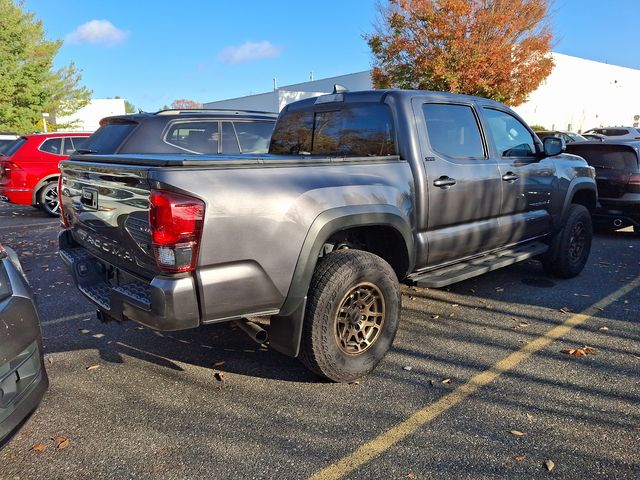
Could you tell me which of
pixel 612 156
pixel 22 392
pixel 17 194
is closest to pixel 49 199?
pixel 17 194

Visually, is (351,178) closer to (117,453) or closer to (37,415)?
(117,453)

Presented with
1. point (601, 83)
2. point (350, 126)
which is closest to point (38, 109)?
point (350, 126)

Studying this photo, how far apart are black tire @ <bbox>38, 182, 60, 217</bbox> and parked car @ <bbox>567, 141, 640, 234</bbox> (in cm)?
1061

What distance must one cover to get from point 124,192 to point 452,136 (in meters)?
2.73

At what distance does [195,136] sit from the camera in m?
6.54

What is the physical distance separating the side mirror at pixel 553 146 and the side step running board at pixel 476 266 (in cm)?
95

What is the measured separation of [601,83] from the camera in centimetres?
3619

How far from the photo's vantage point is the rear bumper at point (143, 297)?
2490 mm

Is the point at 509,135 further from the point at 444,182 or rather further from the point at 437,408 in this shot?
the point at 437,408

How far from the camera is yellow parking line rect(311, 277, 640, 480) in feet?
8.02

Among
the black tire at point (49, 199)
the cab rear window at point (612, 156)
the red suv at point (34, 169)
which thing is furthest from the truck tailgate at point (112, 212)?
the black tire at point (49, 199)

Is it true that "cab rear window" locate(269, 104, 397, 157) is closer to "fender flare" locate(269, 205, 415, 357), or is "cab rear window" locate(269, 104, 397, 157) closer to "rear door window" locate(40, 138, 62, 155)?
"fender flare" locate(269, 205, 415, 357)

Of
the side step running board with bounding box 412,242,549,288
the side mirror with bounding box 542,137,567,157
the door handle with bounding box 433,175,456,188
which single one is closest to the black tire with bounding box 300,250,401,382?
the side step running board with bounding box 412,242,549,288

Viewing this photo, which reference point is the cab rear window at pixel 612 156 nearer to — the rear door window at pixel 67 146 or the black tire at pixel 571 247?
the black tire at pixel 571 247
